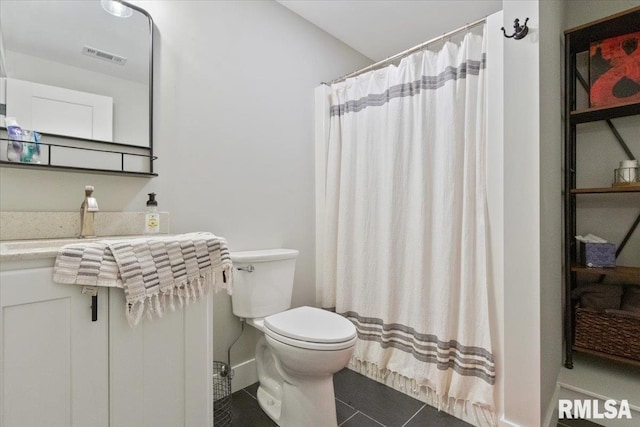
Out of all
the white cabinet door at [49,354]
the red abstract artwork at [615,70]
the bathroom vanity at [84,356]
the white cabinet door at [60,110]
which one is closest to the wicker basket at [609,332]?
the red abstract artwork at [615,70]

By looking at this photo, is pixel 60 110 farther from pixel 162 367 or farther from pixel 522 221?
pixel 522 221

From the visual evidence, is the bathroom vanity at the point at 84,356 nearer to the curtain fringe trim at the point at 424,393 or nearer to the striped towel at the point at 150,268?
the striped towel at the point at 150,268

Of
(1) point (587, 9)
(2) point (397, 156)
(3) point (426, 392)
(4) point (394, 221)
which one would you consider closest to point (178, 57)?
(2) point (397, 156)

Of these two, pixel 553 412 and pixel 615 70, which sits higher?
pixel 615 70

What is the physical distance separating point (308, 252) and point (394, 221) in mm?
708

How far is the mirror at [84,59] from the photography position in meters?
1.18

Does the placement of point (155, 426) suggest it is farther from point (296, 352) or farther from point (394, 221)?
point (394, 221)

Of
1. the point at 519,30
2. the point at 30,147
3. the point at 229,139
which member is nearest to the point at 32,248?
the point at 30,147

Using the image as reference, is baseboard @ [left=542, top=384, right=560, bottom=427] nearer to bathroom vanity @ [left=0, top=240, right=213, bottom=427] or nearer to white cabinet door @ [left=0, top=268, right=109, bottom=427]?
bathroom vanity @ [left=0, top=240, right=213, bottom=427]

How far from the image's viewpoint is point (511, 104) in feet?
4.42

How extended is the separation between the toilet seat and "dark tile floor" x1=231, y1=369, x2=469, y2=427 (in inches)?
19.4

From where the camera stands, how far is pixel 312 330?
1.39m

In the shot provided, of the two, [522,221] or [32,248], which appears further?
[522,221]

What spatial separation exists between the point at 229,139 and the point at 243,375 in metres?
1.42
